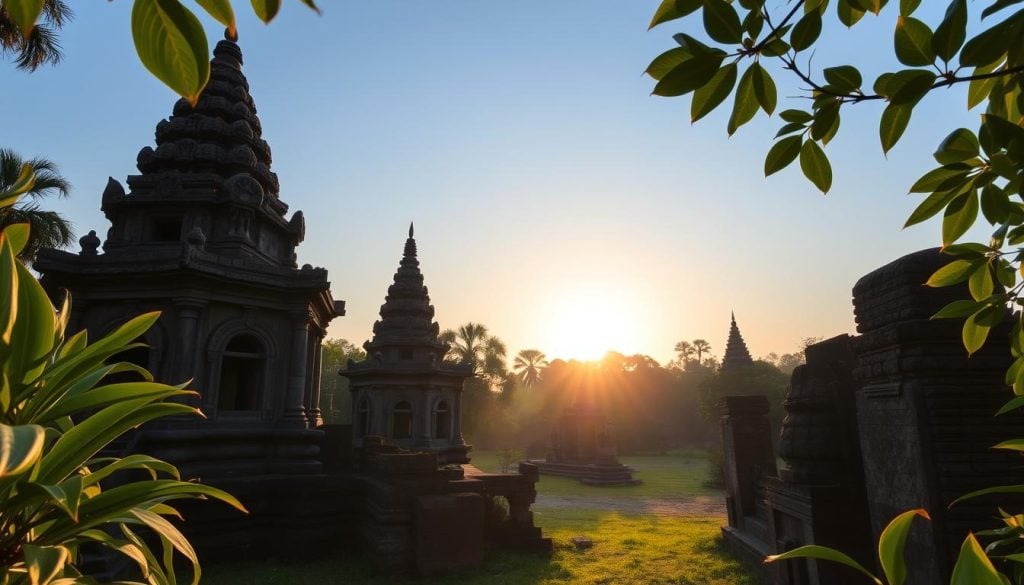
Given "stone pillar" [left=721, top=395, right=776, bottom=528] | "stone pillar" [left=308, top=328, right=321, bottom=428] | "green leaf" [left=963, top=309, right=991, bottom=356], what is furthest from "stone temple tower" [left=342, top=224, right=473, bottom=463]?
"green leaf" [left=963, top=309, right=991, bottom=356]

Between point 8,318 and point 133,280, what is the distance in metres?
10.3

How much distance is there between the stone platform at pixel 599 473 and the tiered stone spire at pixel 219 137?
16.4 metres

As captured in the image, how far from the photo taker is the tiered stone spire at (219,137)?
38.2 feet

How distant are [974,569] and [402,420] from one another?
18.2 meters

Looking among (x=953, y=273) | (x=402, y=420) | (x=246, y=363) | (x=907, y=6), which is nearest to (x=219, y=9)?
(x=907, y=6)

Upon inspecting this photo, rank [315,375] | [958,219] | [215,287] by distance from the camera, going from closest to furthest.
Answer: [958,219] < [215,287] < [315,375]

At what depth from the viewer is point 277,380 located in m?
10.5

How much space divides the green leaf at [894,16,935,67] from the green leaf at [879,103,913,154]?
11cm

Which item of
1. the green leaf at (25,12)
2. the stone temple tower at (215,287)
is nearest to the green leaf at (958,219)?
the green leaf at (25,12)

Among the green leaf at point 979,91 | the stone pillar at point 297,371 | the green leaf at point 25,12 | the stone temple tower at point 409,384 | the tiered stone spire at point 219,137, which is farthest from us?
the stone temple tower at point 409,384

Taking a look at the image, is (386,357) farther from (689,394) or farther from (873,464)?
(689,394)

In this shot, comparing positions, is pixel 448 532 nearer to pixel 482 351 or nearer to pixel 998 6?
pixel 998 6

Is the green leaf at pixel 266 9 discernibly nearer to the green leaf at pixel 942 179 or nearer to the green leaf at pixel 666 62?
the green leaf at pixel 666 62

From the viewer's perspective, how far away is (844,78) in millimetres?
1228
